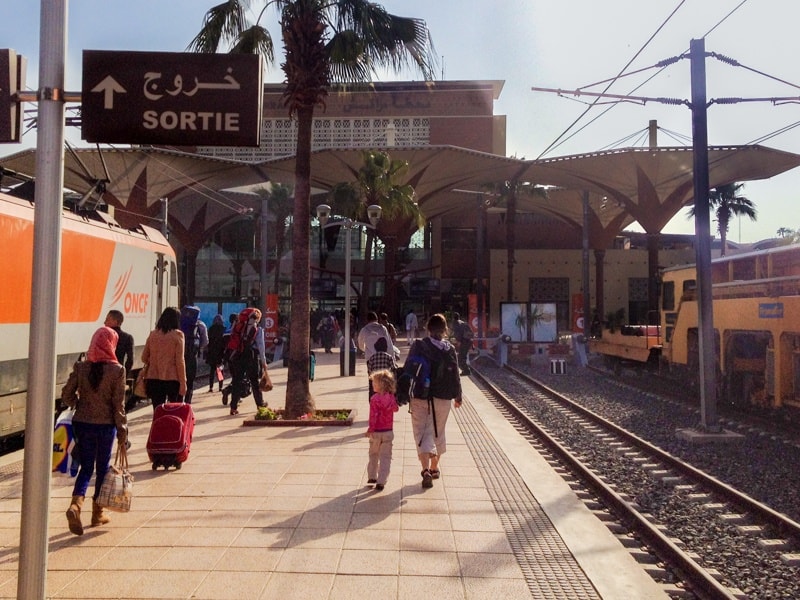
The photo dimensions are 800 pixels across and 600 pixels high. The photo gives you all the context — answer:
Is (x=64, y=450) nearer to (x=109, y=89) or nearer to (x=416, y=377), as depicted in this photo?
(x=416, y=377)

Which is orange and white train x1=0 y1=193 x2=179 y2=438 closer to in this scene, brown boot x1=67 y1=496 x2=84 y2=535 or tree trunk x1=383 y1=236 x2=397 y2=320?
brown boot x1=67 y1=496 x2=84 y2=535

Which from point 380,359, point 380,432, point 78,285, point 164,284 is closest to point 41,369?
point 380,432

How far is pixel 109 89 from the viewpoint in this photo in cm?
380

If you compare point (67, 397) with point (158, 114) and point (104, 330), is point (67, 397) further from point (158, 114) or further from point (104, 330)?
point (158, 114)

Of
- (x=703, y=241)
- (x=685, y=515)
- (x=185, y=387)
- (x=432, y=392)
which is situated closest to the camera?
(x=685, y=515)

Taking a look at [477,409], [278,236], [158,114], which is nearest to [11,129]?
[158,114]

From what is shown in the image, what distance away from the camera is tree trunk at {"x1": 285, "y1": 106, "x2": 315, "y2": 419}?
11773mm

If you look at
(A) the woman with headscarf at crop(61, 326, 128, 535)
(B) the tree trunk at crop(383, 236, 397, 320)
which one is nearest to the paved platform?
(A) the woman with headscarf at crop(61, 326, 128, 535)

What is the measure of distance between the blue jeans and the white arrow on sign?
2.95m

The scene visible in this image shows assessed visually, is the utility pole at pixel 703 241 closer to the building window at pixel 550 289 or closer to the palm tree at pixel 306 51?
the palm tree at pixel 306 51

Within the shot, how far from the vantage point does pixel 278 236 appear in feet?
163

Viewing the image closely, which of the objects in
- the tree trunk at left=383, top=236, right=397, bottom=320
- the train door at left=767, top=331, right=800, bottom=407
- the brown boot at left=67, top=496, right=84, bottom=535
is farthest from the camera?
the tree trunk at left=383, top=236, right=397, bottom=320

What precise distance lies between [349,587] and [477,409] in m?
10.0

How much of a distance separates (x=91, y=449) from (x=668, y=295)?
15143 millimetres
